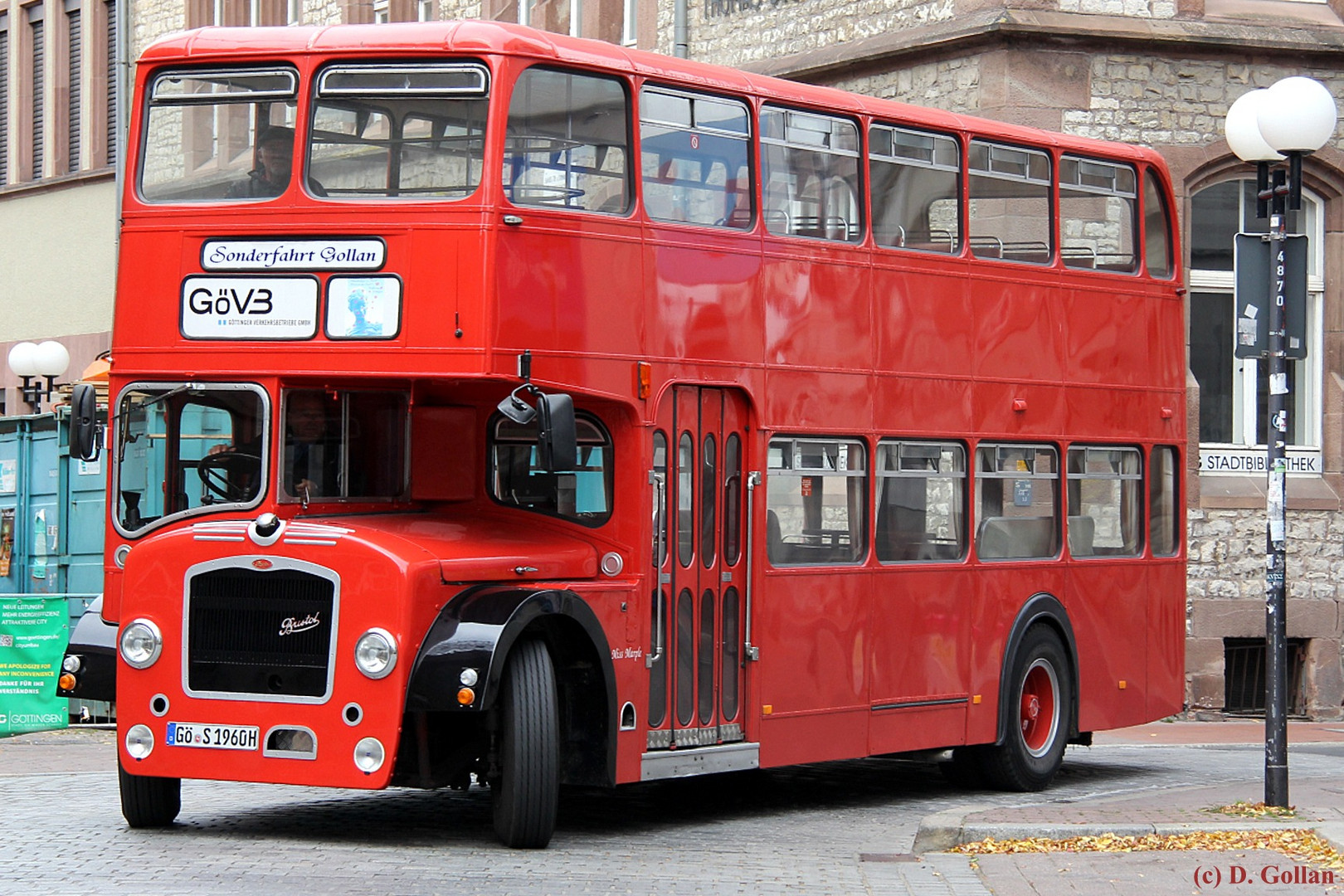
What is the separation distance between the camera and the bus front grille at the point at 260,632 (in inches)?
410

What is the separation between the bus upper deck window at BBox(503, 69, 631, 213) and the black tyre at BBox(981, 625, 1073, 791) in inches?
192

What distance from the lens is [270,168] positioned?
1105 cm

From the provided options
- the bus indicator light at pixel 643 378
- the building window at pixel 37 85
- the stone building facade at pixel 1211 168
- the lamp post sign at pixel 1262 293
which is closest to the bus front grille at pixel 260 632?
the bus indicator light at pixel 643 378

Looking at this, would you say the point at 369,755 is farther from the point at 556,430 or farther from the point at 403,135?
the point at 403,135

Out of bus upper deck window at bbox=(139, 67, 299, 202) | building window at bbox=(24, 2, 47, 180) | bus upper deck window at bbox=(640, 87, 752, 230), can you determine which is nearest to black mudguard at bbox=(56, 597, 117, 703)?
bus upper deck window at bbox=(139, 67, 299, 202)

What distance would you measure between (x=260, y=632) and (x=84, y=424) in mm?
1793

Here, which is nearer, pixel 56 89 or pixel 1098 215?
pixel 1098 215

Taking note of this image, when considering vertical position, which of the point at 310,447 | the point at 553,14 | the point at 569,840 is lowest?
the point at 569,840

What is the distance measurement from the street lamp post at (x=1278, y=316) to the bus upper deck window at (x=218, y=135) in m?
5.36

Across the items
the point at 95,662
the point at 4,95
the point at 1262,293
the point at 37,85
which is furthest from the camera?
the point at 4,95

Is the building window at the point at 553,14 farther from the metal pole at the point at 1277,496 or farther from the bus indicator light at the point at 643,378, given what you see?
the metal pole at the point at 1277,496

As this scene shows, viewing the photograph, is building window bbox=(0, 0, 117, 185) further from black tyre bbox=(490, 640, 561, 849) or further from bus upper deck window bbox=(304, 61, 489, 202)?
black tyre bbox=(490, 640, 561, 849)

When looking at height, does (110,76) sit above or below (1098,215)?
above

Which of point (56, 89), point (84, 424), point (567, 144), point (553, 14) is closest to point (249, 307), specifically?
point (84, 424)
